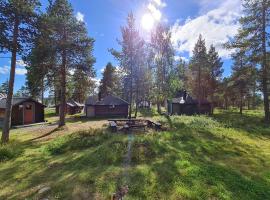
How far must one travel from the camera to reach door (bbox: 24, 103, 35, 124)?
27.6 m

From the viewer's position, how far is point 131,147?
10148 mm

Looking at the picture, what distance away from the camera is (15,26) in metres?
15.0

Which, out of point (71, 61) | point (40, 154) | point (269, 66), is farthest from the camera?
point (269, 66)

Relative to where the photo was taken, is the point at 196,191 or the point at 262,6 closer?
the point at 196,191

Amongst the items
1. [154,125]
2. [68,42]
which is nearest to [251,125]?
[154,125]

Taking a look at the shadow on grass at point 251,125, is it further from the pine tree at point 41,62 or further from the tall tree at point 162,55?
the pine tree at point 41,62

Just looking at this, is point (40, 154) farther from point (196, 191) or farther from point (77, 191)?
point (196, 191)

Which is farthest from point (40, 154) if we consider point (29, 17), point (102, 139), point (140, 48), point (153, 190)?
point (140, 48)

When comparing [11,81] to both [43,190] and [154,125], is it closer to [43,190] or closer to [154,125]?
[43,190]

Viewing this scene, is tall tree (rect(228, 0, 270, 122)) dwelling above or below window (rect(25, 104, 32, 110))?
above

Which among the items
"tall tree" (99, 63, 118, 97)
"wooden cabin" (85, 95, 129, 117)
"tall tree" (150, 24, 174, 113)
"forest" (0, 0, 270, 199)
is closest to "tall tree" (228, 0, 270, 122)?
"forest" (0, 0, 270, 199)

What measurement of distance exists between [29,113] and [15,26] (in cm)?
1587

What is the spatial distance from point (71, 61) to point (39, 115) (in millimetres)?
11533

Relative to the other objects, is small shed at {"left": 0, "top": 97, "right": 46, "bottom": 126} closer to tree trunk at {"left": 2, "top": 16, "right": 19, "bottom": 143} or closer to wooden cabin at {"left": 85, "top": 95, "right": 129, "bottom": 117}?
wooden cabin at {"left": 85, "top": 95, "right": 129, "bottom": 117}
